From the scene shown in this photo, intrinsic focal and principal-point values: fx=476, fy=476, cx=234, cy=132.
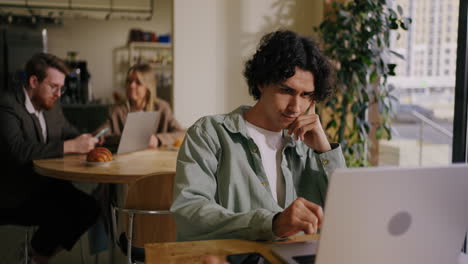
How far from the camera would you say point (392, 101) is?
10.6ft

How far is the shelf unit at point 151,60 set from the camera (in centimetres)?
728

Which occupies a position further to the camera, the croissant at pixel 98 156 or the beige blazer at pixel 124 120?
the beige blazer at pixel 124 120

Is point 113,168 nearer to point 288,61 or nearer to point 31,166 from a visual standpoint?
point 31,166

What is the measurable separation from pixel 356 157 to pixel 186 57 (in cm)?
151

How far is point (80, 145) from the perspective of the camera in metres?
2.67

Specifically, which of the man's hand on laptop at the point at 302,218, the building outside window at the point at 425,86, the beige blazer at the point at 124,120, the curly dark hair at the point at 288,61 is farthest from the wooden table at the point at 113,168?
the building outside window at the point at 425,86

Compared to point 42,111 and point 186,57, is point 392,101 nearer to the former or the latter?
point 186,57

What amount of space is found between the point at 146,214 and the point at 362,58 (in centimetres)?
181

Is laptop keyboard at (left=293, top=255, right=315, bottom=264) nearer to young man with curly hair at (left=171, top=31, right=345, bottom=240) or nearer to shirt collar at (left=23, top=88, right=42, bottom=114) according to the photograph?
young man with curly hair at (left=171, top=31, right=345, bottom=240)

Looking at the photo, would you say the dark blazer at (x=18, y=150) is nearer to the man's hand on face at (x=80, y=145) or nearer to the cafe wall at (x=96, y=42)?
the man's hand on face at (x=80, y=145)

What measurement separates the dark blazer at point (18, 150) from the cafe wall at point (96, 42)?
4948 mm

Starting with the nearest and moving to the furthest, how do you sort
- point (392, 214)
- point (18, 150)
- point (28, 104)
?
1. point (392, 214)
2. point (18, 150)
3. point (28, 104)

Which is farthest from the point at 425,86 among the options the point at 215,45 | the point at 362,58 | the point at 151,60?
the point at 151,60

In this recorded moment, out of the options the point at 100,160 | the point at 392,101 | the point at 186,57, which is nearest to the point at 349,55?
the point at 392,101
